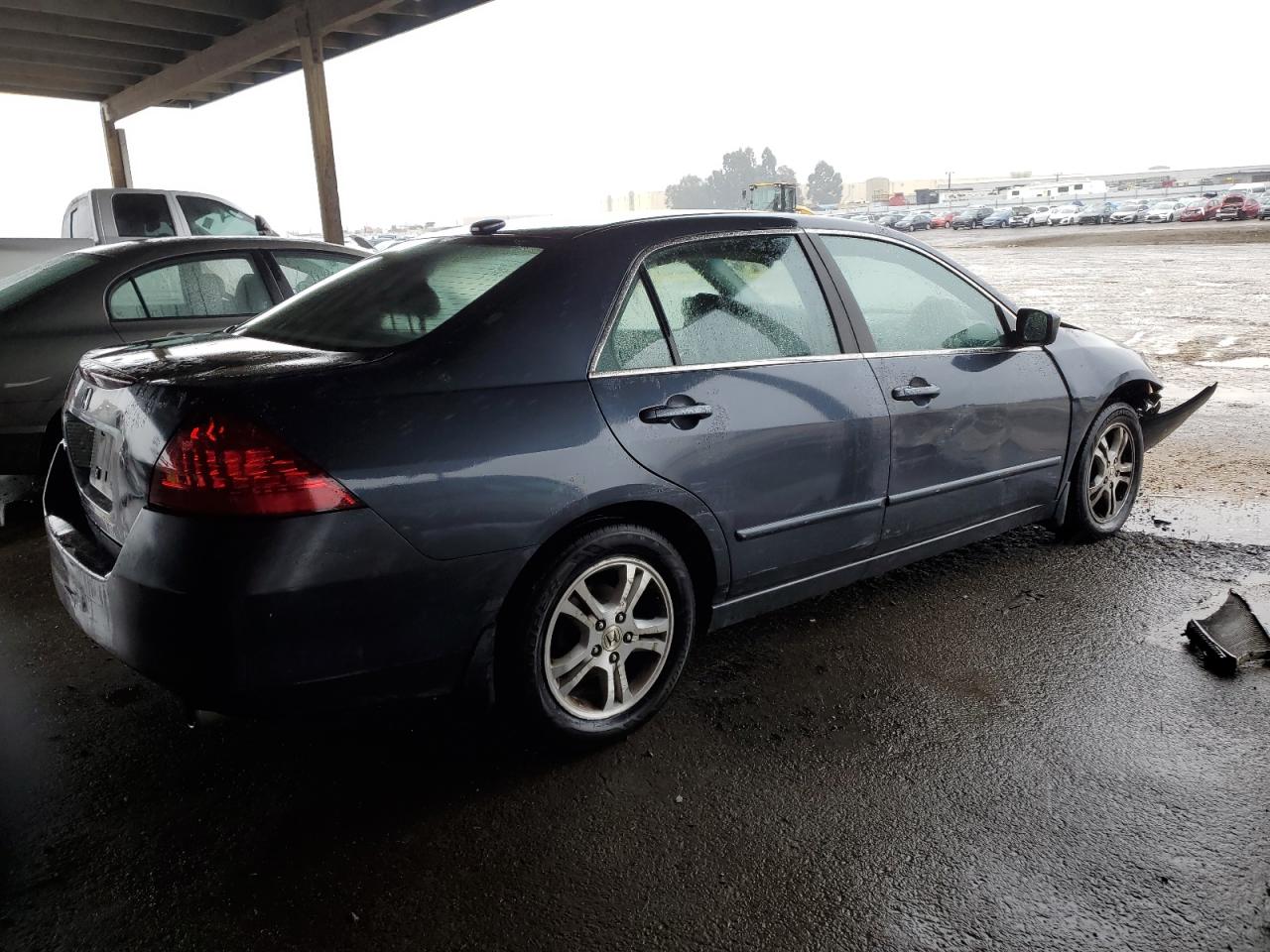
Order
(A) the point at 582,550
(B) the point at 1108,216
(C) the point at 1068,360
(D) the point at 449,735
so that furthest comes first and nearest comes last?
(B) the point at 1108,216
(C) the point at 1068,360
(D) the point at 449,735
(A) the point at 582,550

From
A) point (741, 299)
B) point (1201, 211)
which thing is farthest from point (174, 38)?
point (1201, 211)

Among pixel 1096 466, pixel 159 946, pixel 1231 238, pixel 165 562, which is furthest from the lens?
Result: pixel 1231 238

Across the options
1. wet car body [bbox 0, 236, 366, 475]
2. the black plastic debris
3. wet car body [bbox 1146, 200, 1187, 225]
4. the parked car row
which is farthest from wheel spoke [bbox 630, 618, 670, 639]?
wet car body [bbox 1146, 200, 1187, 225]

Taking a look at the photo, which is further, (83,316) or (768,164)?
(768,164)

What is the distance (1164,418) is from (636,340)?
10.7 feet

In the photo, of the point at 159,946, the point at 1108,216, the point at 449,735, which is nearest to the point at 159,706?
the point at 449,735

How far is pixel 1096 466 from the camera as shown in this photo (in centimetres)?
424

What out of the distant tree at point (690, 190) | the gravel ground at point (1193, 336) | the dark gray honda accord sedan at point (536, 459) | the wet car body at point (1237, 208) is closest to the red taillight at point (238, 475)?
the dark gray honda accord sedan at point (536, 459)

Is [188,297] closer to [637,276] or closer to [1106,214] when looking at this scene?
[637,276]

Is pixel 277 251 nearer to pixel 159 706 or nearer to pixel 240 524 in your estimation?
pixel 159 706

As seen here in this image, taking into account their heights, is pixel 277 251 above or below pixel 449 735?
above

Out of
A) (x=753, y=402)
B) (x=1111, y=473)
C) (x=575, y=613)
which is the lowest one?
(x=1111, y=473)

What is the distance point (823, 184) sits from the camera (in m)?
133

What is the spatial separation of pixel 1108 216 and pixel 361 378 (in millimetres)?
60240
